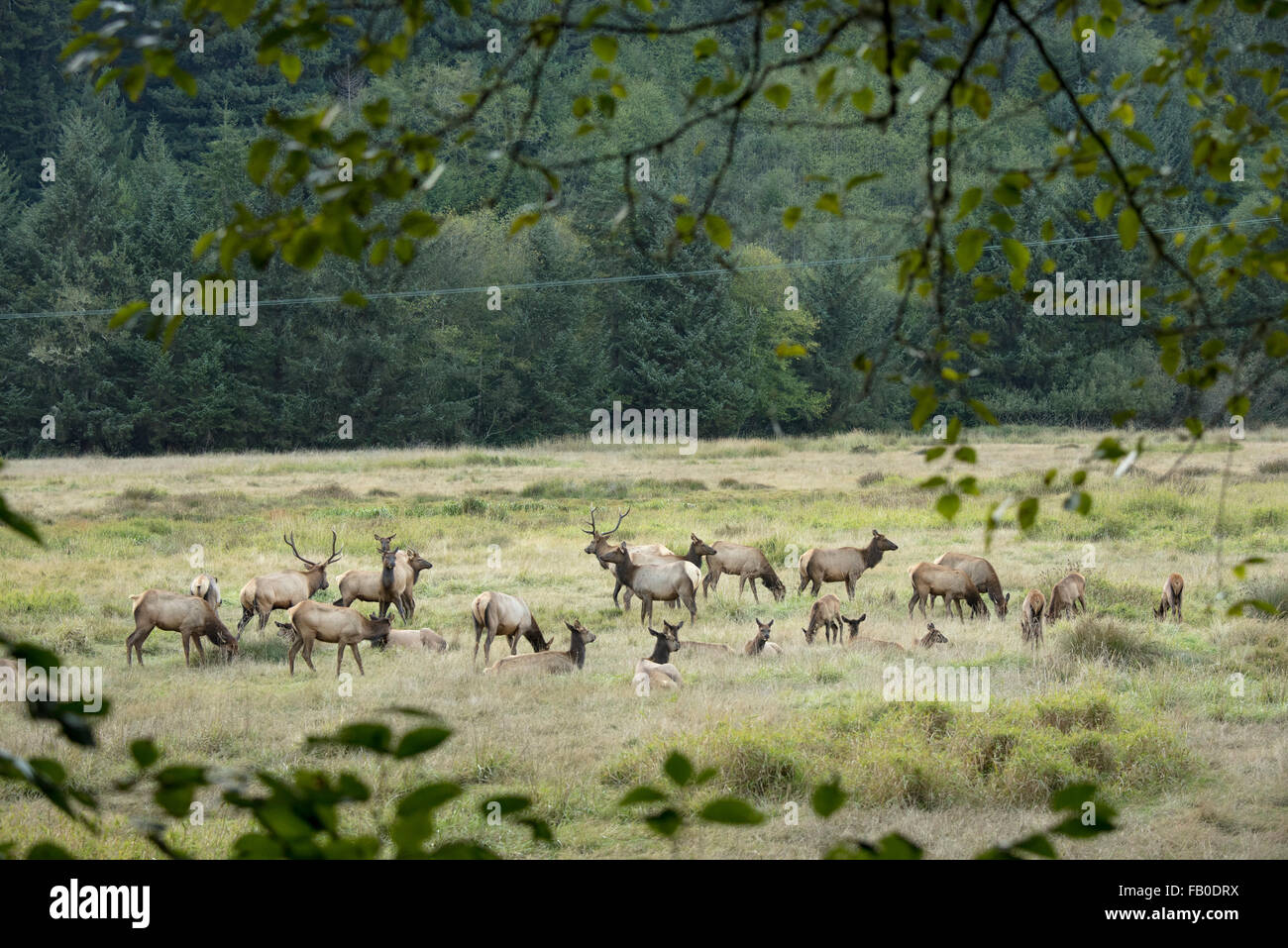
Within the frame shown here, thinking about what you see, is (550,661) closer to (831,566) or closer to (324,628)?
(324,628)

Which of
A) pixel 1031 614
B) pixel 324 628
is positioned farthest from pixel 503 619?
pixel 1031 614

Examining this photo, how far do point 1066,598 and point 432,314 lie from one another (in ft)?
121

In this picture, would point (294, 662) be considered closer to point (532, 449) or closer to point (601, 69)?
point (601, 69)

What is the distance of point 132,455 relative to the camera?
42625 mm

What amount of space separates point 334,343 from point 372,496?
18952 millimetres

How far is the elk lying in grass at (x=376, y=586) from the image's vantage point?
14109mm

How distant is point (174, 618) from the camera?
40.3 ft


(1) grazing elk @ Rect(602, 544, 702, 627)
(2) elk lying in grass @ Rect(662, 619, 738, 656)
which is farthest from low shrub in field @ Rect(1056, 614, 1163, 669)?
(1) grazing elk @ Rect(602, 544, 702, 627)

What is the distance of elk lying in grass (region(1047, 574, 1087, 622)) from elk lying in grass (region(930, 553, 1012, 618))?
73 centimetres

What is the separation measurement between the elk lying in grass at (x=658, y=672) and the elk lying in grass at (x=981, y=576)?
4.48 metres

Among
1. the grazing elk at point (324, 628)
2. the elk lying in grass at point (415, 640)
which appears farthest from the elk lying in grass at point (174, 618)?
the elk lying in grass at point (415, 640)

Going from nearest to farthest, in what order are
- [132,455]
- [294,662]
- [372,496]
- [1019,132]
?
1. [294,662]
2. [372,496]
3. [132,455]
4. [1019,132]

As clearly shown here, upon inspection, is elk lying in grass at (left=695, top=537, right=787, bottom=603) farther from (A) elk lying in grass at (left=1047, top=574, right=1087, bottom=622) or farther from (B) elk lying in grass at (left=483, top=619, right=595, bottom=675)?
(B) elk lying in grass at (left=483, top=619, right=595, bottom=675)

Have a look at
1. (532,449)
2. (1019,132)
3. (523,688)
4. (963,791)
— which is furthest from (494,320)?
(963,791)
